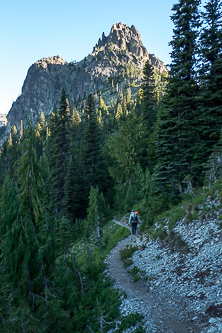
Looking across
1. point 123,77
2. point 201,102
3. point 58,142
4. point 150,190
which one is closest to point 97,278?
point 150,190

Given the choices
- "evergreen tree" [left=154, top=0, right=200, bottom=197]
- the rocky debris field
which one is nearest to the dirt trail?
the rocky debris field

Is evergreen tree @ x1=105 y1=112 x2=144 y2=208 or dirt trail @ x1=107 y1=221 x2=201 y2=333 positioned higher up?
evergreen tree @ x1=105 y1=112 x2=144 y2=208

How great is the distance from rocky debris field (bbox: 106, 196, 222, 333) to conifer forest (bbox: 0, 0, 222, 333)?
112 centimetres

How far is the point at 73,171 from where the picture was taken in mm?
31609

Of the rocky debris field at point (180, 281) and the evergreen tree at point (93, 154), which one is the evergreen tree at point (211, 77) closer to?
the rocky debris field at point (180, 281)

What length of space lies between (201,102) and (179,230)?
463 inches

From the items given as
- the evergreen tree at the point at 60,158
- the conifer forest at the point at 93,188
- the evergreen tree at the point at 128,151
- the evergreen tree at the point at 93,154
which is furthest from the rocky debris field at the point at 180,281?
the evergreen tree at the point at 93,154

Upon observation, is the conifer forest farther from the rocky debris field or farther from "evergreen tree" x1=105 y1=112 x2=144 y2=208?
the rocky debris field

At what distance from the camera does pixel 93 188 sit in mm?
21891

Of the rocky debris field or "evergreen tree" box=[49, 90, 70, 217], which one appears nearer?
the rocky debris field

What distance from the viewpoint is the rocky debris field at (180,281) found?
6.76 metres

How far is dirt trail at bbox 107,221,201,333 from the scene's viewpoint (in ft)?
21.9

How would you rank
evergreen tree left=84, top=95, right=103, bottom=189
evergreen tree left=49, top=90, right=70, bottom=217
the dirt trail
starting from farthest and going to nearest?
1. evergreen tree left=84, top=95, right=103, bottom=189
2. evergreen tree left=49, top=90, right=70, bottom=217
3. the dirt trail

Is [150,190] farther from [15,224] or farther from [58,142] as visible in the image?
[58,142]
